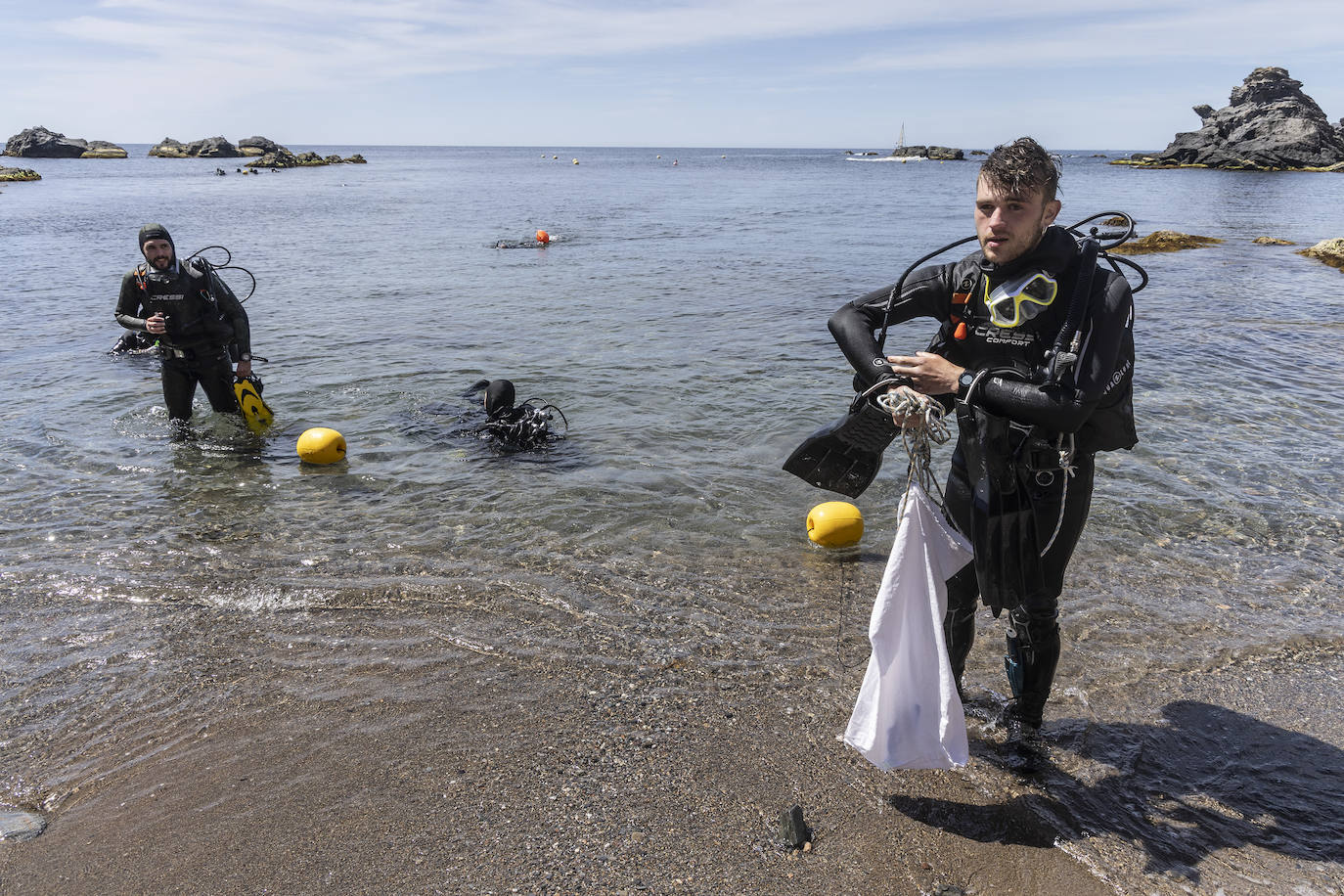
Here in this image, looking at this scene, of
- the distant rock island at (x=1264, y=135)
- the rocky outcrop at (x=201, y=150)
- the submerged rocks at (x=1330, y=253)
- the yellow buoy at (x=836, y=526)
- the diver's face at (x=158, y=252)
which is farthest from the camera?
the rocky outcrop at (x=201, y=150)

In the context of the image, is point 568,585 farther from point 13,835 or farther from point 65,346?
point 65,346

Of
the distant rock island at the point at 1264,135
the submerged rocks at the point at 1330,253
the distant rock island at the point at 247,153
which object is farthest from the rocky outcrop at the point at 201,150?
the submerged rocks at the point at 1330,253

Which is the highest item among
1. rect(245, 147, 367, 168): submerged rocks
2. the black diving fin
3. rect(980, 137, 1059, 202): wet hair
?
rect(245, 147, 367, 168): submerged rocks

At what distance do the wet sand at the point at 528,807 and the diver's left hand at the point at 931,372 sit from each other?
1.72 meters

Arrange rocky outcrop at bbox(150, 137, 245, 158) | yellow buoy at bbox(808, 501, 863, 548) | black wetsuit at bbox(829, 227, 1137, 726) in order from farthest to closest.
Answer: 1. rocky outcrop at bbox(150, 137, 245, 158)
2. yellow buoy at bbox(808, 501, 863, 548)
3. black wetsuit at bbox(829, 227, 1137, 726)

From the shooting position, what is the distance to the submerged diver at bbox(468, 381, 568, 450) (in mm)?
8547

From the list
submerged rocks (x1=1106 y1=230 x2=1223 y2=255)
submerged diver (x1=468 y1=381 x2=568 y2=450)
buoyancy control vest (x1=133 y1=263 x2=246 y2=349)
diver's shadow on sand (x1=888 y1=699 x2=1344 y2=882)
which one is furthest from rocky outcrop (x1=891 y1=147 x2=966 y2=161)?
diver's shadow on sand (x1=888 y1=699 x2=1344 y2=882)

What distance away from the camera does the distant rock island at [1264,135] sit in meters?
A: 75.2

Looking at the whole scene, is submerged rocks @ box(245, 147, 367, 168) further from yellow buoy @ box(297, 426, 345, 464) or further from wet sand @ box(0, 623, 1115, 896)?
wet sand @ box(0, 623, 1115, 896)

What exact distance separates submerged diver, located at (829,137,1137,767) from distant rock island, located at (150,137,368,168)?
4146 inches

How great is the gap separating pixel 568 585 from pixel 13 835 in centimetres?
310

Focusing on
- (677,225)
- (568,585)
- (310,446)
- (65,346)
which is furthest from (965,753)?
(677,225)

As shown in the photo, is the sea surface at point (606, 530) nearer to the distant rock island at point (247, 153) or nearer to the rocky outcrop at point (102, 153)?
the distant rock island at point (247, 153)

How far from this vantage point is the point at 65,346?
43.6 feet
